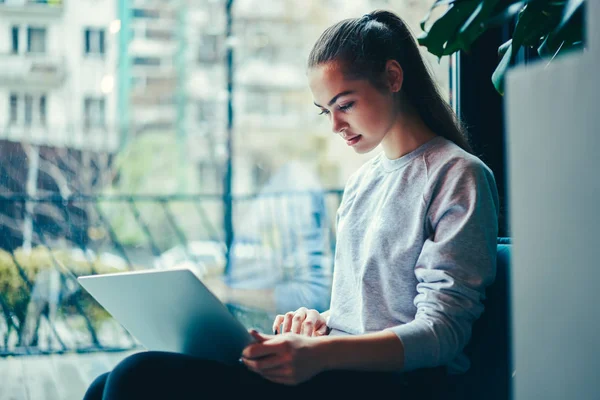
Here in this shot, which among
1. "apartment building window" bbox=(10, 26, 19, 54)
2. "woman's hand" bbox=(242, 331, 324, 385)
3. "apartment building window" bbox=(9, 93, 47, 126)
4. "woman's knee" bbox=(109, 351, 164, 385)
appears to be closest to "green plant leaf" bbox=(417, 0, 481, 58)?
"woman's hand" bbox=(242, 331, 324, 385)

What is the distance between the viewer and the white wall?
18.3 inches

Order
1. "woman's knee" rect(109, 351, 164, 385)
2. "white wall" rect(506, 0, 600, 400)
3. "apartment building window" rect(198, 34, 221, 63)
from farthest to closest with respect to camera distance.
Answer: "apartment building window" rect(198, 34, 221, 63) → "woman's knee" rect(109, 351, 164, 385) → "white wall" rect(506, 0, 600, 400)

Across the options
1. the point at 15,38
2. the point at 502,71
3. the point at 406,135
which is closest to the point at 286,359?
the point at 406,135

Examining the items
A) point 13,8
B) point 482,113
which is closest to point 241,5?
point 13,8

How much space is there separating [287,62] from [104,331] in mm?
3354

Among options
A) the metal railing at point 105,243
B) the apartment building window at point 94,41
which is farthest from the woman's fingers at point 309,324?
the apartment building window at point 94,41

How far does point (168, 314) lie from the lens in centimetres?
82

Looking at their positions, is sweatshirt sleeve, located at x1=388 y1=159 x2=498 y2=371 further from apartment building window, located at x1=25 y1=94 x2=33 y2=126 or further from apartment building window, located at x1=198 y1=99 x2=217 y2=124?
apartment building window, located at x1=198 y1=99 x2=217 y2=124

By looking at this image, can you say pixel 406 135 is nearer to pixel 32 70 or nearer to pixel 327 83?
pixel 327 83

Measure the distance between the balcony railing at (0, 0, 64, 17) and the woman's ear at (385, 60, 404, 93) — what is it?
3646 mm

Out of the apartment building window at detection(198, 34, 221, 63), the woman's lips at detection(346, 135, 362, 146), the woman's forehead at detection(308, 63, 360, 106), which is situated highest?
the apartment building window at detection(198, 34, 221, 63)

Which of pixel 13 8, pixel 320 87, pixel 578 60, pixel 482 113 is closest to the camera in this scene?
pixel 578 60

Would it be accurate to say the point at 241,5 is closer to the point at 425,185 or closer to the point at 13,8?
the point at 13,8

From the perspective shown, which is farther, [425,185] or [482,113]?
[482,113]
